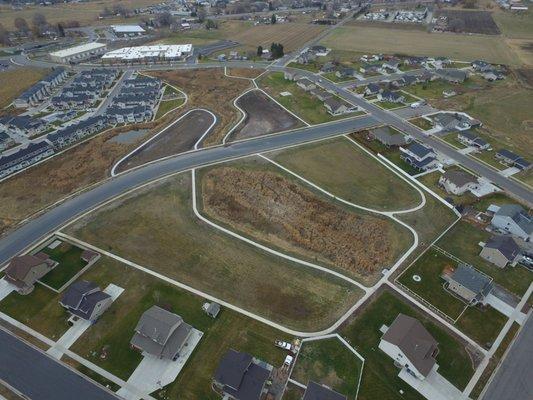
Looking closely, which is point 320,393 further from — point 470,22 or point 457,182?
point 470,22

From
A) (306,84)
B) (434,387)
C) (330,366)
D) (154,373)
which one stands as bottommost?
(434,387)

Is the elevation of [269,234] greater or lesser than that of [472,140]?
lesser

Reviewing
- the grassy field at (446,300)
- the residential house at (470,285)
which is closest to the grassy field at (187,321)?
the grassy field at (446,300)

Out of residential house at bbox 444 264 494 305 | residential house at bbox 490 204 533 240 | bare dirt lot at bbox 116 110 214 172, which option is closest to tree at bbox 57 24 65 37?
bare dirt lot at bbox 116 110 214 172

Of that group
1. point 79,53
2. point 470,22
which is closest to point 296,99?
point 79,53

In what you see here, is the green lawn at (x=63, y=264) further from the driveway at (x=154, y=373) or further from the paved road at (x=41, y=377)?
the driveway at (x=154, y=373)

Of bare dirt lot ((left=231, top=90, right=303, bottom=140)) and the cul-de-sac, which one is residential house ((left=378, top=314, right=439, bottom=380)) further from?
bare dirt lot ((left=231, top=90, right=303, bottom=140))

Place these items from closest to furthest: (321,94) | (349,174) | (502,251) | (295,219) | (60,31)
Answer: (502,251) → (295,219) → (349,174) → (321,94) → (60,31)
